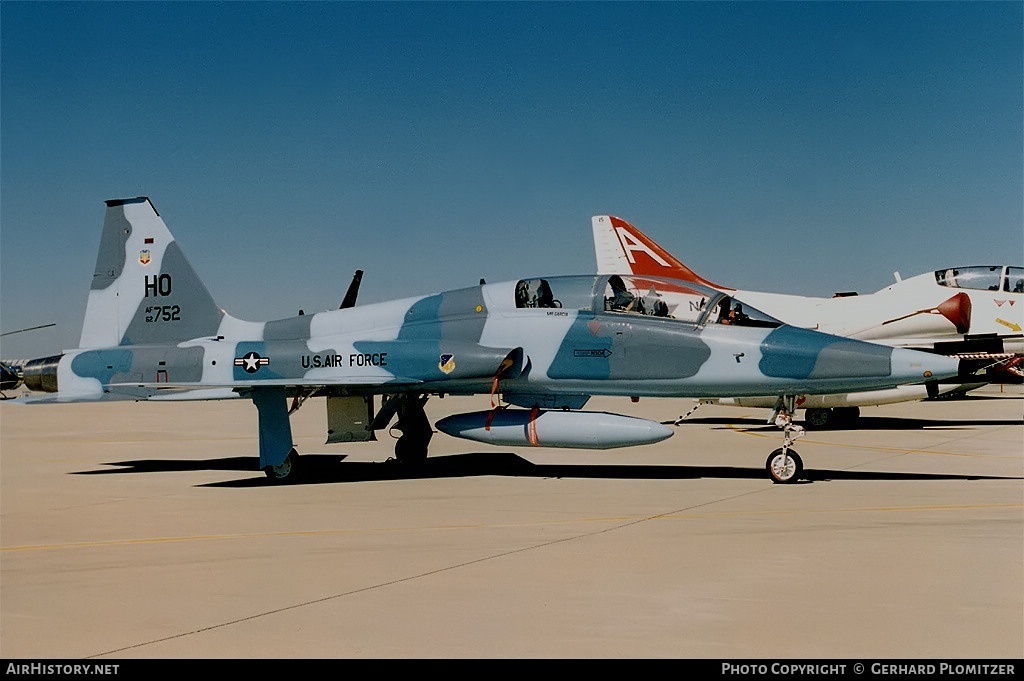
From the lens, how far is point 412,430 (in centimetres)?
1381

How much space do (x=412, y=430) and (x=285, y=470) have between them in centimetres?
229

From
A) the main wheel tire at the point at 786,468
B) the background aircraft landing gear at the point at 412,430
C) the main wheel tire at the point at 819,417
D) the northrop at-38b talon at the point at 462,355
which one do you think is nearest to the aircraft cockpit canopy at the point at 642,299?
the northrop at-38b talon at the point at 462,355

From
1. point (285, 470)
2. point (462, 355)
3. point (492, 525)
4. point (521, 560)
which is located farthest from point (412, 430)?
point (521, 560)

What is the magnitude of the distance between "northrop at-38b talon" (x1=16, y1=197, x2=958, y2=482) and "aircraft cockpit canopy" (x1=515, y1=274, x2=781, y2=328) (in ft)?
0.06

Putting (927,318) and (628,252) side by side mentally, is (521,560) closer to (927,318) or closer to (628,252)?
(927,318)

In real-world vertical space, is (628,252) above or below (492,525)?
above

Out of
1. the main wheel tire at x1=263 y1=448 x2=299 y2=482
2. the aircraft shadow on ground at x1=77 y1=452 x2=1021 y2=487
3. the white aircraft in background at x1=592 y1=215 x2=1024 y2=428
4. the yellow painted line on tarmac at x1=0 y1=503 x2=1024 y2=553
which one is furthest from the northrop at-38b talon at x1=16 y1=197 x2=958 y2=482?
the white aircraft in background at x1=592 y1=215 x2=1024 y2=428

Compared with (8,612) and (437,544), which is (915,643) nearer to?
(437,544)

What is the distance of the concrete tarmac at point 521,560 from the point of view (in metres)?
4.84

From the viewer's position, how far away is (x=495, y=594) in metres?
5.78

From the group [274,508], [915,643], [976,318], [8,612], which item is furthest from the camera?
[976,318]

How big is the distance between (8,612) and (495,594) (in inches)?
118

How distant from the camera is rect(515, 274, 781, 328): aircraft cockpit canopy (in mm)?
11164
